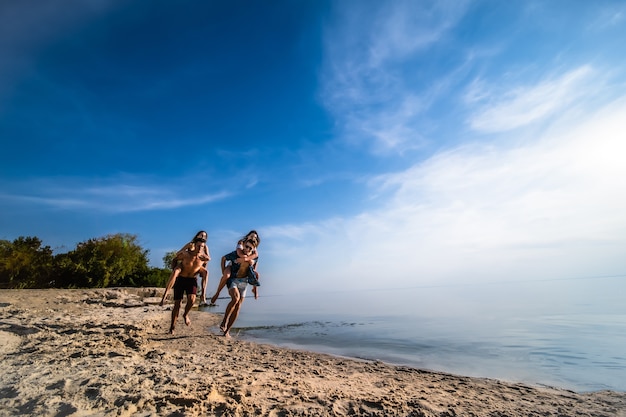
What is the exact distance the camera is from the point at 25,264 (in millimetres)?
16594

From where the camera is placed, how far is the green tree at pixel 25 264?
16062 millimetres

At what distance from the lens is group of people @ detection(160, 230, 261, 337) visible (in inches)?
267

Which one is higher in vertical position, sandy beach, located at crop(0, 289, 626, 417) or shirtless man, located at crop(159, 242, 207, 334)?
shirtless man, located at crop(159, 242, 207, 334)

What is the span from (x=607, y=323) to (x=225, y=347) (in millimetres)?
12079

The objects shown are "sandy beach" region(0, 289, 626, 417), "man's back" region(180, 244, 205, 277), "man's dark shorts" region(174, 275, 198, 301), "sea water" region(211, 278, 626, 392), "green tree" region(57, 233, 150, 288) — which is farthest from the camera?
"green tree" region(57, 233, 150, 288)

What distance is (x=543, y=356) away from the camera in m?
6.09

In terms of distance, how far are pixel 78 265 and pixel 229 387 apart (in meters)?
21.0

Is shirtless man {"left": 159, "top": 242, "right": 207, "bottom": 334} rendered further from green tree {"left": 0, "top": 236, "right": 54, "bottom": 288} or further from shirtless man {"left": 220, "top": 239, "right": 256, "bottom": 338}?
green tree {"left": 0, "top": 236, "right": 54, "bottom": 288}

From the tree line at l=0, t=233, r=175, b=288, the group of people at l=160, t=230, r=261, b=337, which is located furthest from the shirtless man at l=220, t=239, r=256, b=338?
the tree line at l=0, t=233, r=175, b=288

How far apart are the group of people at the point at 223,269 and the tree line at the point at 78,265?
50.8ft

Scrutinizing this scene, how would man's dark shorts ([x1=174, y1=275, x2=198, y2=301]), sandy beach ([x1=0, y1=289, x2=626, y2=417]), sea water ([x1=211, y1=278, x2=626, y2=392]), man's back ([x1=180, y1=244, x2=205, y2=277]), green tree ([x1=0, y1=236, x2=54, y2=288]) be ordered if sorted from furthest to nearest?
green tree ([x1=0, y1=236, x2=54, y2=288]), man's back ([x1=180, y1=244, x2=205, y2=277]), man's dark shorts ([x1=174, y1=275, x2=198, y2=301]), sea water ([x1=211, y1=278, x2=626, y2=392]), sandy beach ([x1=0, y1=289, x2=626, y2=417])

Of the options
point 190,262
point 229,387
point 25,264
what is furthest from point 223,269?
point 25,264

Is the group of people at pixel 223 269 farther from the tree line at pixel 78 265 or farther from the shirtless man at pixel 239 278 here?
the tree line at pixel 78 265

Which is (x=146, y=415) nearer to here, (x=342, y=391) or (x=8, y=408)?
(x=8, y=408)
